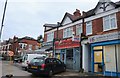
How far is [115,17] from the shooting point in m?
18.7

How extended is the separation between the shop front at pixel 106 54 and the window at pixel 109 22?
2082 mm

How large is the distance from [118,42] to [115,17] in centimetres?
360

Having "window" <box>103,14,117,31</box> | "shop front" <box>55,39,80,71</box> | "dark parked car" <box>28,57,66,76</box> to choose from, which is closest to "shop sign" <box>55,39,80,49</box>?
"shop front" <box>55,39,80,71</box>

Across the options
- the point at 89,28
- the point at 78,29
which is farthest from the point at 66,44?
the point at 89,28

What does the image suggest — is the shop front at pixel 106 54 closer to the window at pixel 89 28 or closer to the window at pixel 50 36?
the window at pixel 89 28

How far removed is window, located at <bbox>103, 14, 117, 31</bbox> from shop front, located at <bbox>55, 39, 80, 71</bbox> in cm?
386

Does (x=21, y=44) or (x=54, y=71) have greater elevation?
(x=21, y=44)

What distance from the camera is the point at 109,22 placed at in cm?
1936

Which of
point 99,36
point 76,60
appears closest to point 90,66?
point 76,60

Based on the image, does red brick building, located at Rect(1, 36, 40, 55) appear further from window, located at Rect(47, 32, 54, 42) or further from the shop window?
the shop window

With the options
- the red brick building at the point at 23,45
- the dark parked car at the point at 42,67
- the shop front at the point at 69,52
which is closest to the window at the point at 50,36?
the shop front at the point at 69,52

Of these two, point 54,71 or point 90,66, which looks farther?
point 90,66

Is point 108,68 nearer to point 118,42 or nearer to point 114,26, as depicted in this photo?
point 118,42

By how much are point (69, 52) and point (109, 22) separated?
280 inches
